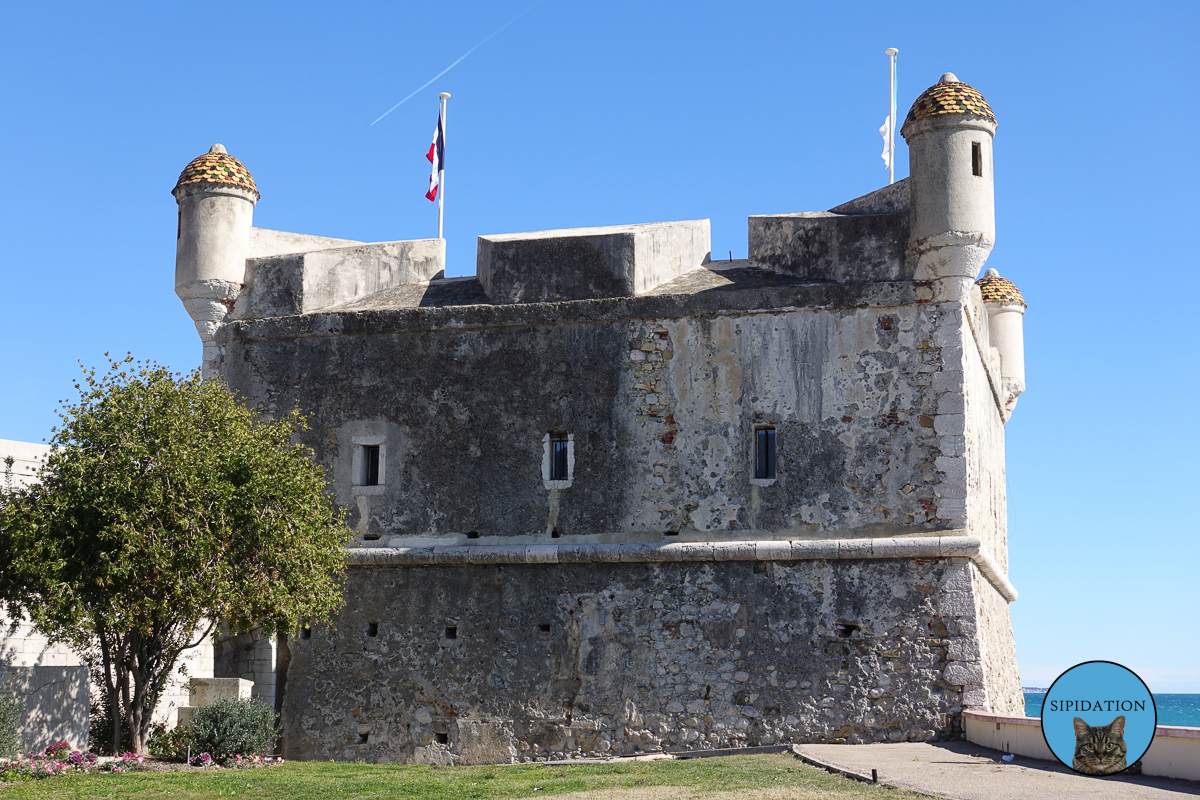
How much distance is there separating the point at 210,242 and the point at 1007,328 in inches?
530

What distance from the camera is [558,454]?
53.2ft

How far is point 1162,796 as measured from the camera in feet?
31.2

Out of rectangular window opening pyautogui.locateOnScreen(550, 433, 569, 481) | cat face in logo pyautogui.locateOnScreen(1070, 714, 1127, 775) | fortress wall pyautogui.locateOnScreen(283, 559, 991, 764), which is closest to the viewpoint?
cat face in logo pyautogui.locateOnScreen(1070, 714, 1127, 775)

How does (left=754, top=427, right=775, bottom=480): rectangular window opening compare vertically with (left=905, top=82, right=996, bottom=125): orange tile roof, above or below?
below

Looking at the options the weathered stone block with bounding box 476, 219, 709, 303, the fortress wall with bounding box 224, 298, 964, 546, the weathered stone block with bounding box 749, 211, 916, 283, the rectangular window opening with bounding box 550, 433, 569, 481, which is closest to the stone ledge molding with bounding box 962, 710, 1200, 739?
the fortress wall with bounding box 224, 298, 964, 546

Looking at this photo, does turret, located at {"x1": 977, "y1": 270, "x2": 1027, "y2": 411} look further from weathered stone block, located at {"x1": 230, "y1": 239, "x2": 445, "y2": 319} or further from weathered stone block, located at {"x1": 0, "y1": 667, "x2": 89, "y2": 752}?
weathered stone block, located at {"x1": 0, "y1": 667, "x2": 89, "y2": 752}

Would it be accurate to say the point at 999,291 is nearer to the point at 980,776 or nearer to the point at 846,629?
the point at 846,629

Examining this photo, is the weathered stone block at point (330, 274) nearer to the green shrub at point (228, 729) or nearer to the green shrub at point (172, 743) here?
the green shrub at point (228, 729)

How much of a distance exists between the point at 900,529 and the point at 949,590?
0.90 m

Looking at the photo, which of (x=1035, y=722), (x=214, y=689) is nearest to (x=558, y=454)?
(x=214, y=689)

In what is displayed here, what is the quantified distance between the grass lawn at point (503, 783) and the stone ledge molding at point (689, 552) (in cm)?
256

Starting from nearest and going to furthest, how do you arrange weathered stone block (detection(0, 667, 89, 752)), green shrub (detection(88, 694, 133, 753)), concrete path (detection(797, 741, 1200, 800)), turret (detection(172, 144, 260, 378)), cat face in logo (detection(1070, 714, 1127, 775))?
cat face in logo (detection(1070, 714, 1127, 775)) < concrete path (detection(797, 741, 1200, 800)) < weathered stone block (detection(0, 667, 89, 752)) < green shrub (detection(88, 694, 133, 753)) < turret (detection(172, 144, 260, 378))

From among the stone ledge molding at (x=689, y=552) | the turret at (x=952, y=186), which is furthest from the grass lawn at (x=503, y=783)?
the turret at (x=952, y=186)

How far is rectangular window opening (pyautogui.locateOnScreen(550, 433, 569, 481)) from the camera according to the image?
16.2 m
